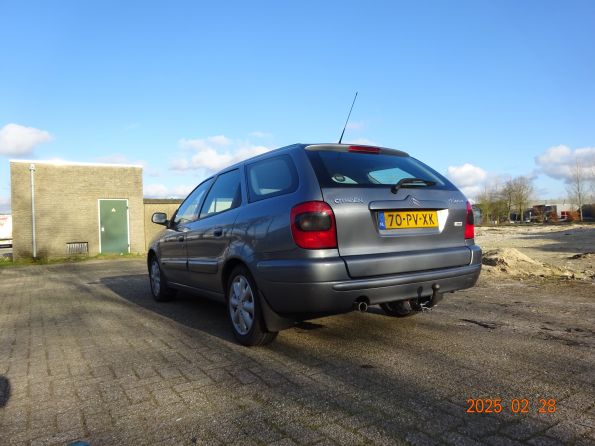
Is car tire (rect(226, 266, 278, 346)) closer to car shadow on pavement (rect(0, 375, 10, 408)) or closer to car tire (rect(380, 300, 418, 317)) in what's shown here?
car tire (rect(380, 300, 418, 317))

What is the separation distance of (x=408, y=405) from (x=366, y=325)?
1.92m

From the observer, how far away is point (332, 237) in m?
3.14

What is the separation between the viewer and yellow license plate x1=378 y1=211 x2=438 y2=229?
335cm

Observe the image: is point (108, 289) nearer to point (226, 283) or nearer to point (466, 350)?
point (226, 283)

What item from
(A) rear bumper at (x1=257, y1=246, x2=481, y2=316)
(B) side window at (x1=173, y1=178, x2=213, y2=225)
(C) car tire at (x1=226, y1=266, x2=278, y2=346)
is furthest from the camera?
(B) side window at (x1=173, y1=178, x2=213, y2=225)

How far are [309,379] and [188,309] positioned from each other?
3.24 metres

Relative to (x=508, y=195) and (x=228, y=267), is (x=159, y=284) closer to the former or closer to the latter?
(x=228, y=267)

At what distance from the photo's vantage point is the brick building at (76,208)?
725 inches

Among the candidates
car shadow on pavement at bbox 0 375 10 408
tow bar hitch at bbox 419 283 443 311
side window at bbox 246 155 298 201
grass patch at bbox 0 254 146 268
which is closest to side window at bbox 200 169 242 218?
side window at bbox 246 155 298 201

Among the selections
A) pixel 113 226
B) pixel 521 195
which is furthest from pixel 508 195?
pixel 113 226

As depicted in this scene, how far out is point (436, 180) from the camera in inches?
155

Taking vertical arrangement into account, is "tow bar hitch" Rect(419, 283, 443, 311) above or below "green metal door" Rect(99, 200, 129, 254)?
below
